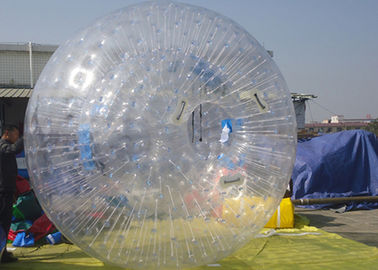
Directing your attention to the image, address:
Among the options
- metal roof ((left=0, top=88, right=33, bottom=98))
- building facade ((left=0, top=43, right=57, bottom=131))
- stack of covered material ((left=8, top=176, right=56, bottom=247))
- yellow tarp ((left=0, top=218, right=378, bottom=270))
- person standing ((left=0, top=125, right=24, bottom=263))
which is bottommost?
yellow tarp ((left=0, top=218, right=378, bottom=270))

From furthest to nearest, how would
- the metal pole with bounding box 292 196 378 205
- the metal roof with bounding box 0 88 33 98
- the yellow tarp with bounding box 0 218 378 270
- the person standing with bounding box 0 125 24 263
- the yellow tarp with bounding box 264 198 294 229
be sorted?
the metal roof with bounding box 0 88 33 98 → the metal pole with bounding box 292 196 378 205 → the yellow tarp with bounding box 264 198 294 229 → the person standing with bounding box 0 125 24 263 → the yellow tarp with bounding box 0 218 378 270

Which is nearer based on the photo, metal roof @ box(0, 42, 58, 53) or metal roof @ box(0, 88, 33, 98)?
metal roof @ box(0, 88, 33, 98)

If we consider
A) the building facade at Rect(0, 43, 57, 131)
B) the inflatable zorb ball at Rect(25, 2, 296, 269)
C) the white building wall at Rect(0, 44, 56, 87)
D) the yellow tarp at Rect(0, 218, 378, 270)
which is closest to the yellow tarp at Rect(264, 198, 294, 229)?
the yellow tarp at Rect(0, 218, 378, 270)

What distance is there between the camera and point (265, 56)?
8.04ft

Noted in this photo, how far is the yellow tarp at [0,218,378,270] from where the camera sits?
3.40 m

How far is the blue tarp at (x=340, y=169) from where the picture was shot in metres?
6.72

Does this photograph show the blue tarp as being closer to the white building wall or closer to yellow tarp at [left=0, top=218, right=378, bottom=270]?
yellow tarp at [left=0, top=218, right=378, bottom=270]

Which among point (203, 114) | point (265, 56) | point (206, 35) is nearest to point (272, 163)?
point (203, 114)

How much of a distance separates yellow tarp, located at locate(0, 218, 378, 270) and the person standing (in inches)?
13.4

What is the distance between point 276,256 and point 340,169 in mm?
3660

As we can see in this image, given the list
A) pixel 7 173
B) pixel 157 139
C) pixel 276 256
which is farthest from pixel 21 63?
pixel 157 139

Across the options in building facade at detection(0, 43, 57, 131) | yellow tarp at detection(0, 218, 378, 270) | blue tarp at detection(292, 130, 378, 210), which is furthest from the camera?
building facade at detection(0, 43, 57, 131)

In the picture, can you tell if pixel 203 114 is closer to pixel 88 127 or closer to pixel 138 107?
pixel 138 107

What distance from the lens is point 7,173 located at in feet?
11.8
